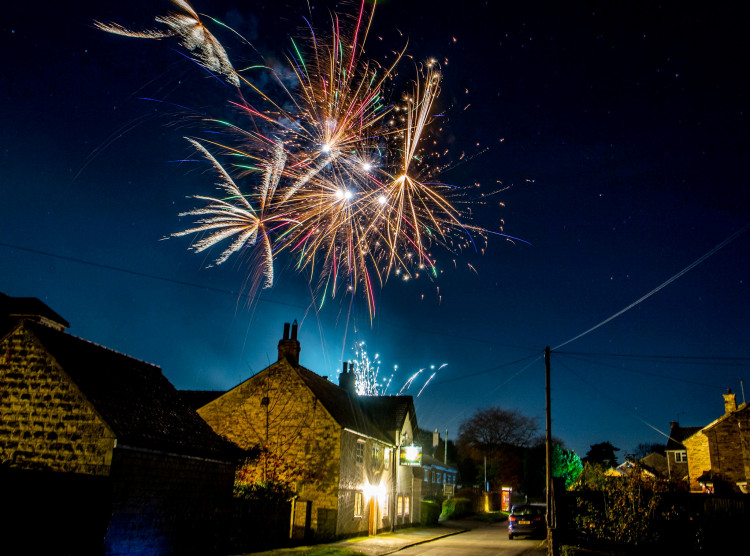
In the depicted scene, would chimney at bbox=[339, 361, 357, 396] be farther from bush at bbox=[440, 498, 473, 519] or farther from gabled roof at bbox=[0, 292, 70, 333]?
bush at bbox=[440, 498, 473, 519]

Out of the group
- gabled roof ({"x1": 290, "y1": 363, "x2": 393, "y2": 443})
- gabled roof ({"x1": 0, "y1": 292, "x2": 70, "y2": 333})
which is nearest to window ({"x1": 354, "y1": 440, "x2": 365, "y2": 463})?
gabled roof ({"x1": 290, "y1": 363, "x2": 393, "y2": 443})

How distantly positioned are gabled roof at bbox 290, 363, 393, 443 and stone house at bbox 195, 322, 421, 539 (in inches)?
2.8

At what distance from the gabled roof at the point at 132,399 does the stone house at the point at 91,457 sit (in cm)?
4

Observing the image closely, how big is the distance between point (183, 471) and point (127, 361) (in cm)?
421

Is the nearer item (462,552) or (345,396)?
(462,552)

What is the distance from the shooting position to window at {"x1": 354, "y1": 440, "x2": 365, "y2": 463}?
26672mm

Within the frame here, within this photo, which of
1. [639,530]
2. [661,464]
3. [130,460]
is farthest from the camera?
[661,464]

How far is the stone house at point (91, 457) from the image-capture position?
36.3ft

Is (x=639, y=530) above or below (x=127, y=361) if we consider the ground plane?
below

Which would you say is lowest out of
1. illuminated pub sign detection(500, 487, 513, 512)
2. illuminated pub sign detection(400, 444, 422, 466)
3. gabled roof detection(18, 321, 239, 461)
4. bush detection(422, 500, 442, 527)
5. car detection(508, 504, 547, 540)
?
illuminated pub sign detection(500, 487, 513, 512)

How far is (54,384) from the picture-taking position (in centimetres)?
1379

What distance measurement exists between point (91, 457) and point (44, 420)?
1.68 meters

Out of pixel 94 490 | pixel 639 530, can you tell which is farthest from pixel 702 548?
pixel 94 490

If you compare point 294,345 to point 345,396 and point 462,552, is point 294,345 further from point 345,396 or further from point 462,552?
point 462,552
